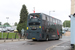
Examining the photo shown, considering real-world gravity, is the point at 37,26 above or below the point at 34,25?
below

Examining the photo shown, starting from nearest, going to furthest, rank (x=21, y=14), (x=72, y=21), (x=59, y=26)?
(x=72, y=21) < (x=59, y=26) < (x=21, y=14)

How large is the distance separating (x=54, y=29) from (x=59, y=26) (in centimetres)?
369

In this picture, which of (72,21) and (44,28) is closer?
(72,21)

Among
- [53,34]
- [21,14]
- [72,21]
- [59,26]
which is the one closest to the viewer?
[72,21]

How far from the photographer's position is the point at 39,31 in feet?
83.1

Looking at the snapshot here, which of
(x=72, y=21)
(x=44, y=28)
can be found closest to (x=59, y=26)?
(x=44, y=28)

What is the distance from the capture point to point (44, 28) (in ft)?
86.6

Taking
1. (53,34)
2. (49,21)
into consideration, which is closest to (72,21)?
(49,21)

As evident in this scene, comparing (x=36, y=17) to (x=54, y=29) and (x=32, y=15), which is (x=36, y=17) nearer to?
(x=32, y=15)

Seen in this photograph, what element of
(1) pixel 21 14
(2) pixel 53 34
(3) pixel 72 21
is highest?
(1) pixel 21 14

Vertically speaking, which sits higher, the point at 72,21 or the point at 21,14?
the point at 21,14

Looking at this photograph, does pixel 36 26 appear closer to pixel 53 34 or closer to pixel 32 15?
pixel 32 15

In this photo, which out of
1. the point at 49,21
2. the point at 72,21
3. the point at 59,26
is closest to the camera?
the point at 72,21

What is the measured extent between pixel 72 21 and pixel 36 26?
1035 centimetres
